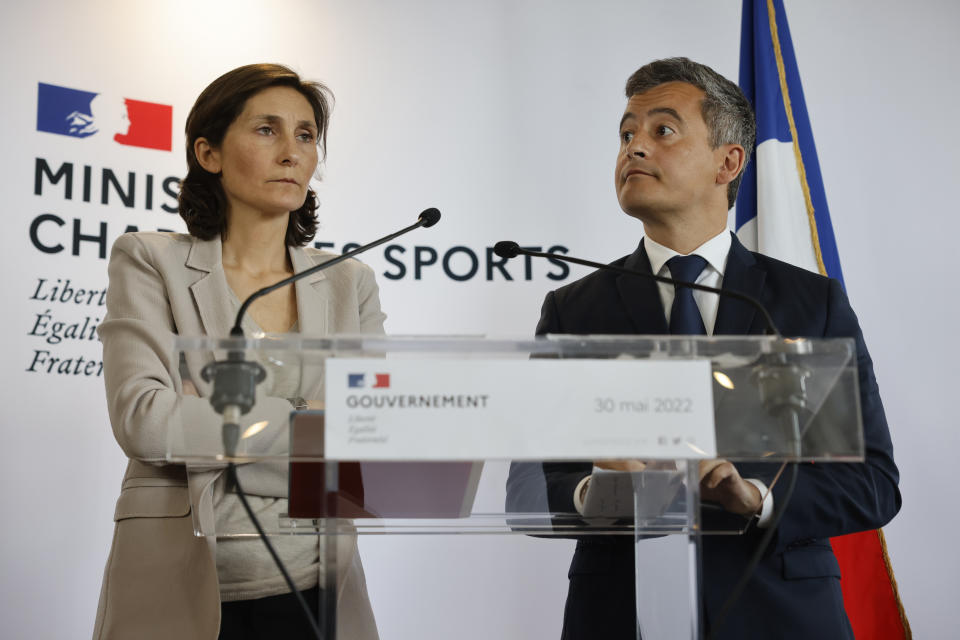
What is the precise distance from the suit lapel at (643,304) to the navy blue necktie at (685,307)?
0.03 m

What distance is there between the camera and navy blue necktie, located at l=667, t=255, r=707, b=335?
190cm

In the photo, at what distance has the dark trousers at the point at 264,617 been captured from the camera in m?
1.64

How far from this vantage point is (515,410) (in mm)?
1105

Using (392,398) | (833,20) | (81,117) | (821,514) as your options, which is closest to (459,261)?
(81,117)

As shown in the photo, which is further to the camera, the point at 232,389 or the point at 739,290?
the point at 739,290

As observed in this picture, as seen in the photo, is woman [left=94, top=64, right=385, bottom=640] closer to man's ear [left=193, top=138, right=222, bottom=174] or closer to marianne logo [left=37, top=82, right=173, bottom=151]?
man's ear [left=193, top=138, right=222, bottom=174]

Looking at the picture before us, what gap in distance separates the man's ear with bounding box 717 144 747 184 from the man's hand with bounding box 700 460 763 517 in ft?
3.45

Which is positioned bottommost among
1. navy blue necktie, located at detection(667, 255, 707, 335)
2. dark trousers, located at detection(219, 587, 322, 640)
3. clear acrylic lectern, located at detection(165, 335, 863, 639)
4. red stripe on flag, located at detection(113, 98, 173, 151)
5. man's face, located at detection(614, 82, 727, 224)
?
dark trousers, located at detection(219, 587, 322, 640)

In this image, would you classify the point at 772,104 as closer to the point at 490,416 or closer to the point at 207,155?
the point at 207,155

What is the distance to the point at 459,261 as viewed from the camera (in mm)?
3436

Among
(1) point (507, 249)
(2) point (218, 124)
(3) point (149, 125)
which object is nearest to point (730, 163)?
(1) point (507, 249)

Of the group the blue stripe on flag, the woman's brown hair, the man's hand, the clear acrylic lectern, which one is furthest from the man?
the blue stripe on flag

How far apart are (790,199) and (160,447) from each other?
219cm

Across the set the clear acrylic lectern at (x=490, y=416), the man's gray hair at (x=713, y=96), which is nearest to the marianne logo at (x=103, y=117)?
the man's gray hair at (x=713, y=96)
